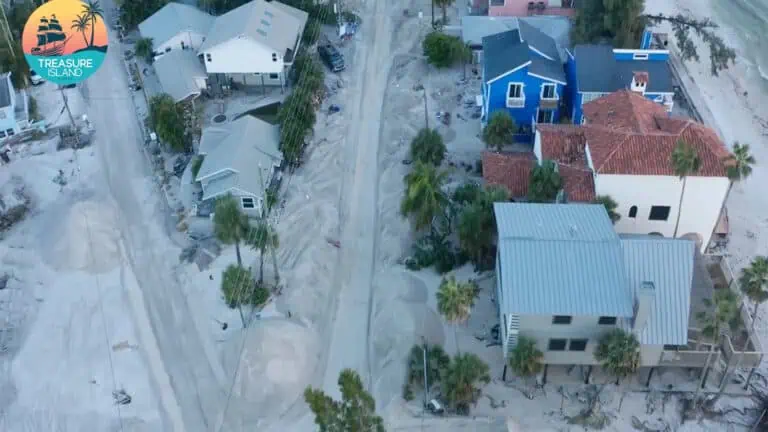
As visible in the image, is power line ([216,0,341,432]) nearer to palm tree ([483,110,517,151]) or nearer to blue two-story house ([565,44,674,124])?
palm tree ([483,110,517,151])

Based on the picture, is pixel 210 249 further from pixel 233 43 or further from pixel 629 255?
pixel 629 255

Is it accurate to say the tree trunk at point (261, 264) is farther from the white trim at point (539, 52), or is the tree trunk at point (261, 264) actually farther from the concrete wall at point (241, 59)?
the white trim at point (539, 52)

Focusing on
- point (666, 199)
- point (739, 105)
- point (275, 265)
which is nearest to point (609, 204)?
point (666, 199)

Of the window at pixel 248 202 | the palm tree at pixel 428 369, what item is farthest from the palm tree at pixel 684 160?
the window at pixel 248 202

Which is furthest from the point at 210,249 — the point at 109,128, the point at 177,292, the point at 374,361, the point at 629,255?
the point at 629,255

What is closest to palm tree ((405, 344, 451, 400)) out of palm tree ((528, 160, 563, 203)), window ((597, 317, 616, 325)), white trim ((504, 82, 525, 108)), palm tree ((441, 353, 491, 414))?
palm tree ((441, 353, 491, 414))

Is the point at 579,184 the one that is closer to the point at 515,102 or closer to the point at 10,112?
the point at 515,102
